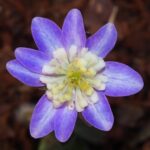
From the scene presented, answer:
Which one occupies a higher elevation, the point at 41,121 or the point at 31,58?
the point at 31,58

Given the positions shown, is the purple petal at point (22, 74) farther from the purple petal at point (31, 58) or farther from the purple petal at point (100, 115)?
the purple petal at point (100, 115)

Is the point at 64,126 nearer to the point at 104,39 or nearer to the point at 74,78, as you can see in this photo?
the point at 74,78

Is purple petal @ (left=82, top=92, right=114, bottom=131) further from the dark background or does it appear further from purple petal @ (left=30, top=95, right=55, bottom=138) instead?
the dark background

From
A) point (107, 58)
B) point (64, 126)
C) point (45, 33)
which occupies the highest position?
point (45, 33)

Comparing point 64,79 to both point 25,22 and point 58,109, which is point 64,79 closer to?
point 58,109

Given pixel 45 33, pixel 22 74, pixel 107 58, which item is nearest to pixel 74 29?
pixel 45 33

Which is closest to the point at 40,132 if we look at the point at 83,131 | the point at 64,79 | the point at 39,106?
the point at 39,106
